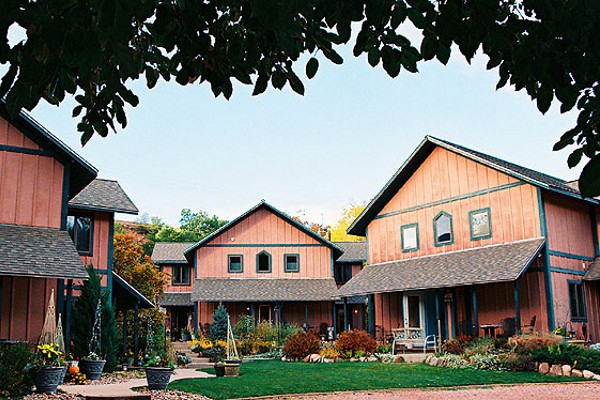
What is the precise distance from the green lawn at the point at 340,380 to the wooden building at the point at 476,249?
469 centimetres

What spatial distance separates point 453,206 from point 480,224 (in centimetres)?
133

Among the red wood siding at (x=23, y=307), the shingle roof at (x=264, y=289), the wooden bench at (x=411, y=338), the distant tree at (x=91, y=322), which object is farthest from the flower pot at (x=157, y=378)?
the shingle roof at (x=264, y=289)

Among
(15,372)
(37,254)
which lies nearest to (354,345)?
(37,254)

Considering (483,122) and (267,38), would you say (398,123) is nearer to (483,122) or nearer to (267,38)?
(483,122)

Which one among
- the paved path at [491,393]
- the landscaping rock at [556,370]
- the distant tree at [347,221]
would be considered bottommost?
the paved path at [491,393]

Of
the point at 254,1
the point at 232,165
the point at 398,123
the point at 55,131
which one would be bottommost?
the point at 254,1

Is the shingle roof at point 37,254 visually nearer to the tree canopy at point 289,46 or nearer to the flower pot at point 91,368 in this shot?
the flower pot at point 91,368

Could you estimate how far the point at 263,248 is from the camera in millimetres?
34031

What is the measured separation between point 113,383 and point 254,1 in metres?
14.2

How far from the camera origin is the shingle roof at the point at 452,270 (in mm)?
19984

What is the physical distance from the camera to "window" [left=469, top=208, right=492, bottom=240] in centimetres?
2262

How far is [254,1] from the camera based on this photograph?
2344mm

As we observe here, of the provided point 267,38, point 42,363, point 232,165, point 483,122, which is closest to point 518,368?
point 483,122

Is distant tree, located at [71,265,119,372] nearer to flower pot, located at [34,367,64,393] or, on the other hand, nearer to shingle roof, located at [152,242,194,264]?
flower pot, located at [34,367,64,393]
